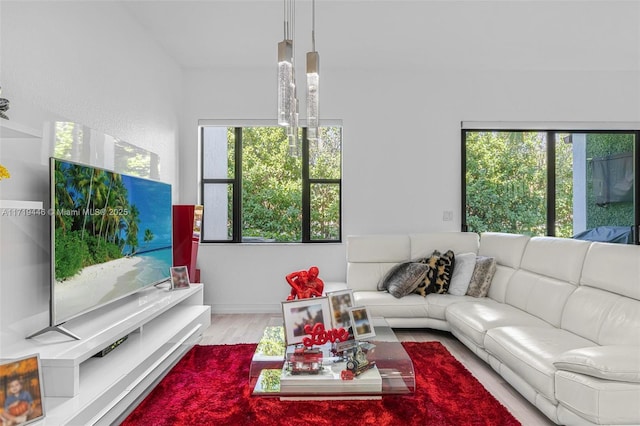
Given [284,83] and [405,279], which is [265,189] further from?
[284,83]

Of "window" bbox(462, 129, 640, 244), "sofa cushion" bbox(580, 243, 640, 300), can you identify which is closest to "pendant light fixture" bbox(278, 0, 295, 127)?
"sofa cushion" bbox(580, 243, 640, 300)

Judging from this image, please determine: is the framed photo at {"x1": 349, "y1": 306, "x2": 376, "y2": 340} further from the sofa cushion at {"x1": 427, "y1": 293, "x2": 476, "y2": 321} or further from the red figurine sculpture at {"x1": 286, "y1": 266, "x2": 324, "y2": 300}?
the sofa cushion at {"x1": 427, "y1": 293, "x2": 476, "y2": 321}

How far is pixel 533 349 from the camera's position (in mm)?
2150

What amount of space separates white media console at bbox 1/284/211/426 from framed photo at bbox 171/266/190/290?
210mm

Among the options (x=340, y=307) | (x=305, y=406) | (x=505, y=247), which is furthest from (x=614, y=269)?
(x=305, y=406)

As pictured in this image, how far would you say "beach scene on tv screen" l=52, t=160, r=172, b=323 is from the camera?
2.00m

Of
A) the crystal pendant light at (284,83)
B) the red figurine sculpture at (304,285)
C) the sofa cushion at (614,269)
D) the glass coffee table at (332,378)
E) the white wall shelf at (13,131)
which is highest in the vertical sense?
the crystal pendant light at (284,83)

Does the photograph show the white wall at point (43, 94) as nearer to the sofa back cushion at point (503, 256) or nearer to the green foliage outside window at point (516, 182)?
the sofa back cushion at point (503, 256)

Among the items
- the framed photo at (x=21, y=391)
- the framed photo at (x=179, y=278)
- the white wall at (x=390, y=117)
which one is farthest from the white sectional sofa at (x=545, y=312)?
the framed photo at (x=21, y=391)

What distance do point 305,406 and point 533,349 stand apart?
1362mm

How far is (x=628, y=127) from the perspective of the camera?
14.7 ft

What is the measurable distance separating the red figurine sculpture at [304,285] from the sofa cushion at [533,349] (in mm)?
1228

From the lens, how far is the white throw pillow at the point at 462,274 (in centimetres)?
364

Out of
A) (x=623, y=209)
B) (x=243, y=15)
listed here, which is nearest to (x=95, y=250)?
(x=243, y=15)
